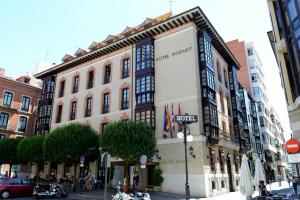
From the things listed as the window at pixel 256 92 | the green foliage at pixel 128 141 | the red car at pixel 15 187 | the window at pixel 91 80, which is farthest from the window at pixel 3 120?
the window at pixel 256 92

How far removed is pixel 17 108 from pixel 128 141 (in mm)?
28813

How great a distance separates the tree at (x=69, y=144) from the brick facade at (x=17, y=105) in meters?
18.5

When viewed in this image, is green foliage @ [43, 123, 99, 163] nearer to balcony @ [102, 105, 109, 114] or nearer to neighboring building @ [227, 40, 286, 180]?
balcony @ [102, 105, 109, 114]

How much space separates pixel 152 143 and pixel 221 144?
8117mm

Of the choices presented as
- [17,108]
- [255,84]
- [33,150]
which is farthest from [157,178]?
[255,84]

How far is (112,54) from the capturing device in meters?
30.3

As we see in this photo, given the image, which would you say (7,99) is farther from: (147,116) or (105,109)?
(147,116)

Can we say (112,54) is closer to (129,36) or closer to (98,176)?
(129,36)

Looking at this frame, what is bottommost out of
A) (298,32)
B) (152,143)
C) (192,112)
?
(152,143)

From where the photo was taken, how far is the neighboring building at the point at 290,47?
12586 mm

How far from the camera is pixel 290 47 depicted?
534 inches

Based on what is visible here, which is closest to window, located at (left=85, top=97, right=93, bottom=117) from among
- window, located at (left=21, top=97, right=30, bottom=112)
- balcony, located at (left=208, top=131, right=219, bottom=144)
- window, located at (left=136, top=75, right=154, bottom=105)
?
window, located at (left=136, top=75, right=154, bottom=105)

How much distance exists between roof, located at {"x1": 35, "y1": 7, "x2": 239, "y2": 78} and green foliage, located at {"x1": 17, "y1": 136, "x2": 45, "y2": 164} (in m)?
11.3

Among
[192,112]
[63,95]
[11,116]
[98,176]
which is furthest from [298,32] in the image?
[11,116]
